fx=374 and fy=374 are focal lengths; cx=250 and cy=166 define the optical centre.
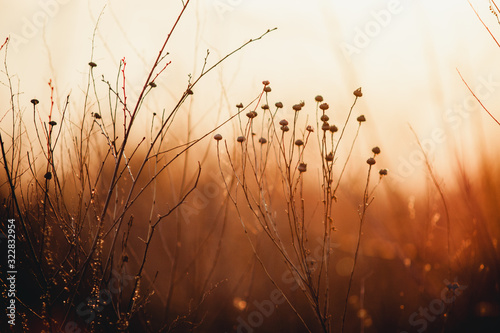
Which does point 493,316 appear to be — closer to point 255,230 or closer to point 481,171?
point 481,171

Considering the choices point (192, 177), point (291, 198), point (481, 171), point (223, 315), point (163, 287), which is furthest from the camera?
point (163, 287)

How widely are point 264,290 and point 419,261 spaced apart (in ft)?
6.50

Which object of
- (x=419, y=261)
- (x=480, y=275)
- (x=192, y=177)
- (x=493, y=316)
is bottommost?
(x=493, y=316)

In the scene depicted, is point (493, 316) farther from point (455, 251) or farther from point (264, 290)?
point (264, 290)

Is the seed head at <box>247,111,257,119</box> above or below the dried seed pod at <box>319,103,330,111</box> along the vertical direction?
above

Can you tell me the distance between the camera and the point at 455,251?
3.64 metres

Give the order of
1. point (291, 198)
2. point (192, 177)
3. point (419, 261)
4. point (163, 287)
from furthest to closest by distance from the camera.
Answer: point (163, 287) < point (419, 261) < point (192, 177) < point (291, 198)

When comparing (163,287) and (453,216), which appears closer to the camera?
(453,216)

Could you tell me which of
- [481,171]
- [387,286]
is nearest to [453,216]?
[481,171]

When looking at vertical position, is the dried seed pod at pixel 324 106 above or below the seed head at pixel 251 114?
below

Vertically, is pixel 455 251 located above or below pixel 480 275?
above

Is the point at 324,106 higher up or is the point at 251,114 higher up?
the point at 251,114

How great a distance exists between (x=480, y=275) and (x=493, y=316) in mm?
523

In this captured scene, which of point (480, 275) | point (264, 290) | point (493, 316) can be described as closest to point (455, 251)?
point (480, 275)
